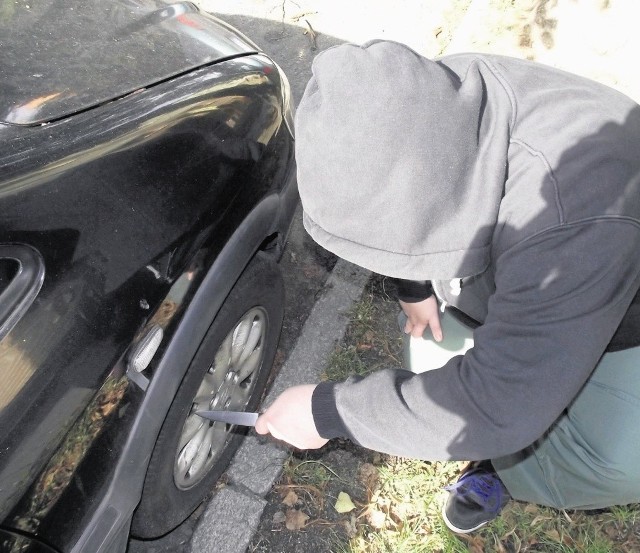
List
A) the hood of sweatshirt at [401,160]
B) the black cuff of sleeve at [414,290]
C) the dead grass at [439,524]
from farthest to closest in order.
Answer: the dead grass at [439,524]
the black cuff of sleeve at [414,290]
the hood of sweatshirt at [401,160]

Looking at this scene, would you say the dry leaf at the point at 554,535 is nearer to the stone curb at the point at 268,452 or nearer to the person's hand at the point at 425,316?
the person's hand at the point at 425,316

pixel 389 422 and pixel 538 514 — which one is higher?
pixel 389 422

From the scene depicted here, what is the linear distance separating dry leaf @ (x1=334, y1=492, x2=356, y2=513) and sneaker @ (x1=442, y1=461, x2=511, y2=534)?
359 mm

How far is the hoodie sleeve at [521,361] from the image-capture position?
4.07 feet

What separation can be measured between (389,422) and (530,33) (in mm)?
2960

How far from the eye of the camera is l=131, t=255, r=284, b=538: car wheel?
5.73 ft

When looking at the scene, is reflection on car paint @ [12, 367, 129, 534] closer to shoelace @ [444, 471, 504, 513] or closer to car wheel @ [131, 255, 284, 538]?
car wheel @ [131, 255, 284, 538]

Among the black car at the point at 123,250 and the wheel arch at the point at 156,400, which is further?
the wheel arch at the point at 156,400

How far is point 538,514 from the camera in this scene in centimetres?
236

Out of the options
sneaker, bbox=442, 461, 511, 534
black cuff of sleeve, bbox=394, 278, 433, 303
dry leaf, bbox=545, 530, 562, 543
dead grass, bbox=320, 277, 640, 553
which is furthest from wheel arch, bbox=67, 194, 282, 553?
dry leaf, bbox=545, 530, 562, 543

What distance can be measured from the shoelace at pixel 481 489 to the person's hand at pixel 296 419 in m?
0.86

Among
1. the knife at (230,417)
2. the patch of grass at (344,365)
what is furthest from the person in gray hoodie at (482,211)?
the patch of grass at (344,365)

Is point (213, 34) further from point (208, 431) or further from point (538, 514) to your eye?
point (538, 514)

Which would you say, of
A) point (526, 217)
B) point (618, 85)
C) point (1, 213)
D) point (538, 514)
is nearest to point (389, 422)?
point (526, 217)
